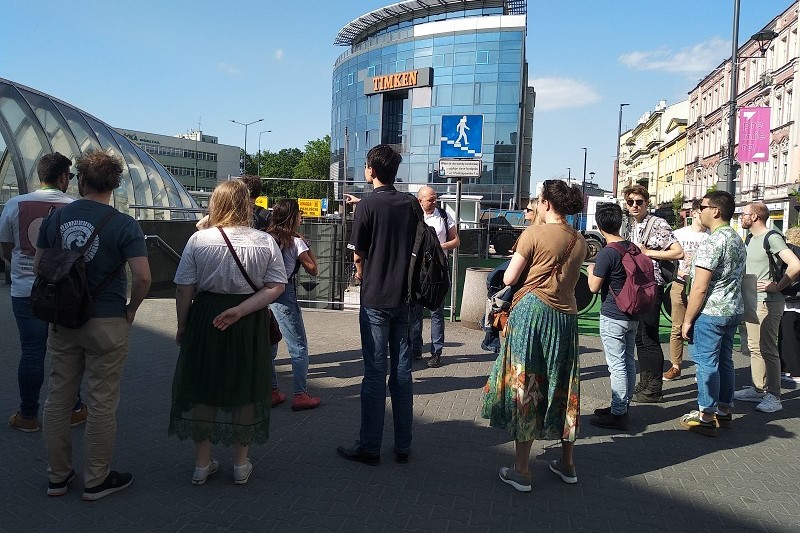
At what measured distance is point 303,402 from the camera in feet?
16.9

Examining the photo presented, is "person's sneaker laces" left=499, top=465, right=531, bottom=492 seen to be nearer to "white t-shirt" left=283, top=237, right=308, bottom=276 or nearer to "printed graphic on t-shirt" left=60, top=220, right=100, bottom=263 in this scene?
"white t-shirt" left=283, top=237, right=308, bottom=276

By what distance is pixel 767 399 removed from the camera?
18.4 ft

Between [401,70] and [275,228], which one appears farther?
[401,70]

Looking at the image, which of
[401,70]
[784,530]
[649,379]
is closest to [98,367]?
[784,530]

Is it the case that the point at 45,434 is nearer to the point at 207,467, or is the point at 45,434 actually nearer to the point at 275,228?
the point at 207,467

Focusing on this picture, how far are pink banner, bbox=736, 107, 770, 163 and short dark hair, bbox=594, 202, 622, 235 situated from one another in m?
13.2

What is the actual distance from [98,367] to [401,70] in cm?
5810

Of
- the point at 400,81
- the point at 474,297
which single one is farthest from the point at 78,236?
the point at 400,81

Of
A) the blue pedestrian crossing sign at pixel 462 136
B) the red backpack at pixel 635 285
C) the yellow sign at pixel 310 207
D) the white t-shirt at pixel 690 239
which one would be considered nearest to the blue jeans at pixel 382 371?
the red backpack at pixel 635 285

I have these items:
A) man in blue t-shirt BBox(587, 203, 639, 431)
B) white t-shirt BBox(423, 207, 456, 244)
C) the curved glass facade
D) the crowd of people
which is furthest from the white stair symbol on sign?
the curved glass facade

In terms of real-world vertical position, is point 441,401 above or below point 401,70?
below

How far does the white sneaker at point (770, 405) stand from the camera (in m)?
5.56

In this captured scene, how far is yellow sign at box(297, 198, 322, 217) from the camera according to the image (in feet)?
41.6

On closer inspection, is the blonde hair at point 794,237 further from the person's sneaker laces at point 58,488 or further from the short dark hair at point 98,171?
the person's sneaker laces at point 58,488
